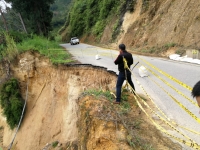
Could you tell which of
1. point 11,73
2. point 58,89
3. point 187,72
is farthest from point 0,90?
point 187,72

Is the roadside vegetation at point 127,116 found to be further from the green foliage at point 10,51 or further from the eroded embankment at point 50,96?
the green foliage at point 10,51

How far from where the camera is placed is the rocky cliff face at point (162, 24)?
47.9ft

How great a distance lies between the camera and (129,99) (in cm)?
643

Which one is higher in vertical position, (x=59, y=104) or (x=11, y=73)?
(x=11, y=73)

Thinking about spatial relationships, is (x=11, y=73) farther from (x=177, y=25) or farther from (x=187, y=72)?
(x=177, y=25)

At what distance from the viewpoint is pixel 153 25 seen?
1955 centimetres

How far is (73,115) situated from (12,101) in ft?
18.8

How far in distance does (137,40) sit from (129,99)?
50.9 feet

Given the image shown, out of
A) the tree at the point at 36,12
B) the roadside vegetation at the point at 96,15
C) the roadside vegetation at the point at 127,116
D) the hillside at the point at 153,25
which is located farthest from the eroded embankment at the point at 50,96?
the roadside vegetation at the point at 96,15

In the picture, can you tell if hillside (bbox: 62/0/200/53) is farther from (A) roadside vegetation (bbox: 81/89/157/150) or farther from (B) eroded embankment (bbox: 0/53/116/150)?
(A) roadside vegetation (bbox: 81/89/157/150)

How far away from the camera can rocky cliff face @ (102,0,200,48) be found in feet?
47.9

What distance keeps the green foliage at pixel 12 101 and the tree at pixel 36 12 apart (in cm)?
1085

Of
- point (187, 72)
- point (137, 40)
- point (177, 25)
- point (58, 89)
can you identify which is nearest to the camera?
point (187, 72)

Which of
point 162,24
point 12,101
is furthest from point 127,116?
point 162,24
